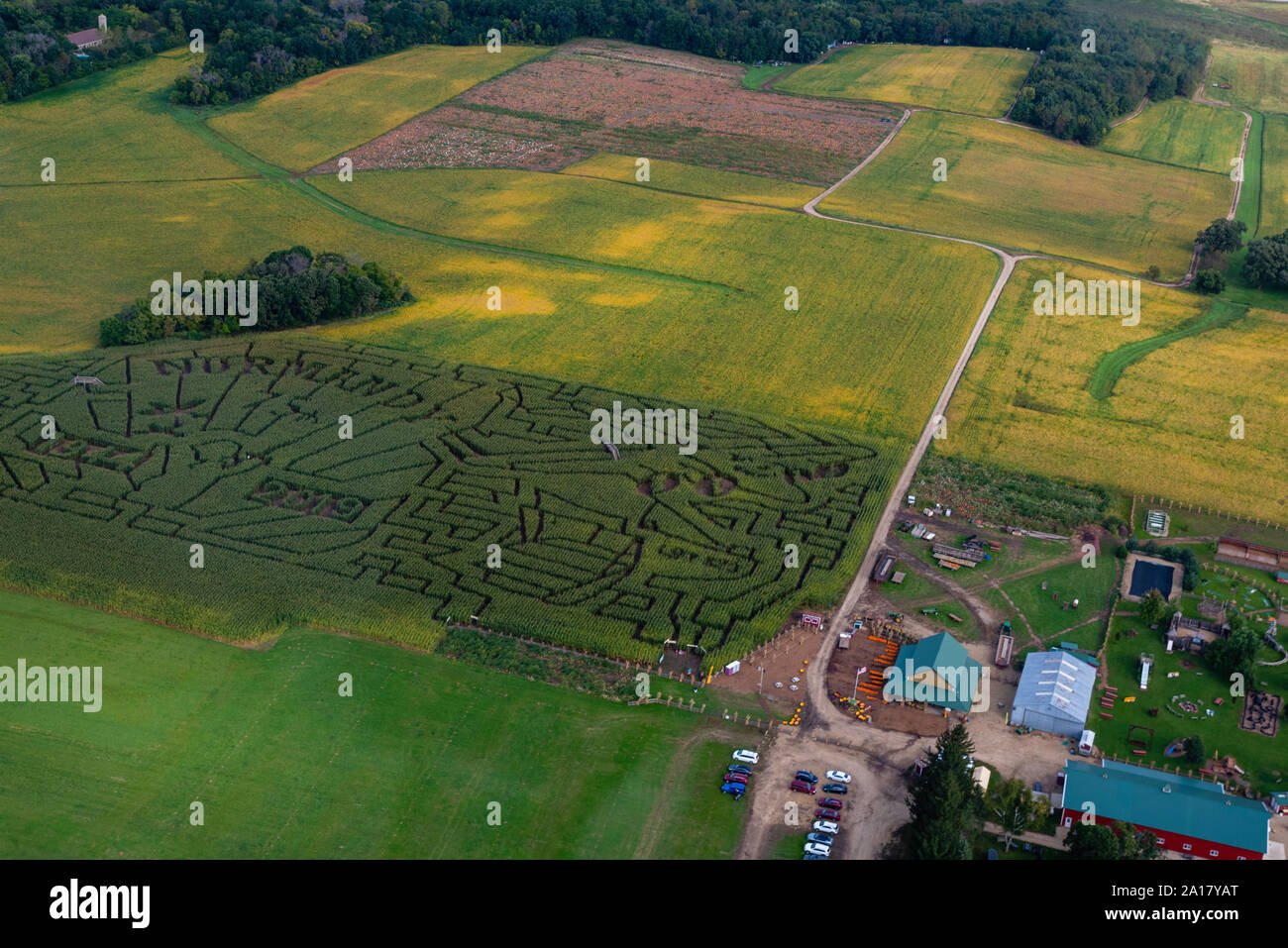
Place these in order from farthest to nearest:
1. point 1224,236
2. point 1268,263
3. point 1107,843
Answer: point 1224,236 → point 1268,263 → point 1107,843

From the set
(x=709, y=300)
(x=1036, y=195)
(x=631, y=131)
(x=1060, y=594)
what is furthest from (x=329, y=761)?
(x=1036, y=195)

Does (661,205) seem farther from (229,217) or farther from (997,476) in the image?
(997,476)

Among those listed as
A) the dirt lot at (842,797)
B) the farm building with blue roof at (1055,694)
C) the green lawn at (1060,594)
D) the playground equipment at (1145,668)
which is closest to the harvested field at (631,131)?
the green lawn at (1060,594)

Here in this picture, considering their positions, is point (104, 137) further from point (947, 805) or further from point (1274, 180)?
point (1274, 180)

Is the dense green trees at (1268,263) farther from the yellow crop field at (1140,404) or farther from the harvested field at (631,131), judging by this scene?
the harvested field at (631,131)

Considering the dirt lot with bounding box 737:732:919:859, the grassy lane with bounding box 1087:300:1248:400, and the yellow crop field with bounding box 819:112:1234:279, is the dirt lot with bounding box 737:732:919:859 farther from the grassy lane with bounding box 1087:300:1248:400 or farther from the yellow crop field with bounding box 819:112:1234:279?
the yellow crop field with bounding box 819:112:1234:279
